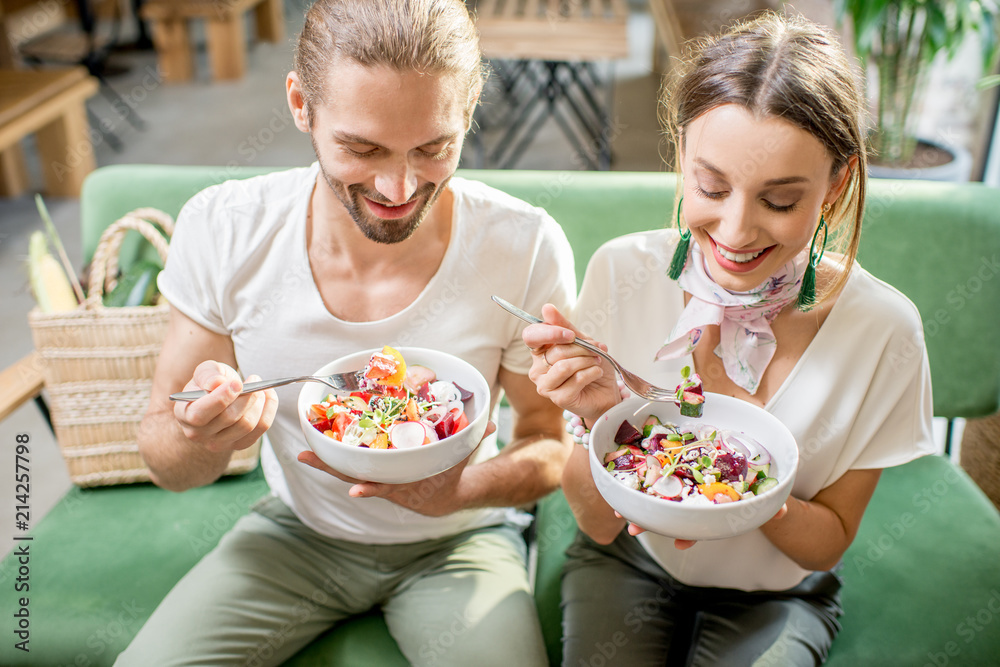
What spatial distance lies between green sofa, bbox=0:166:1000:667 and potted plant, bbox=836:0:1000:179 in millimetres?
1308

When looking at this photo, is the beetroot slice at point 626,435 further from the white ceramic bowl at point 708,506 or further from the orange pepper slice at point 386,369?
the orange pepper slice at point 386,369

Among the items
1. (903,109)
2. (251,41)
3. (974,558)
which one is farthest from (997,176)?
(251,41)

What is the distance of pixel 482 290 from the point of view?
1430mm

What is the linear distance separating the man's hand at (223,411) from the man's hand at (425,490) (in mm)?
83

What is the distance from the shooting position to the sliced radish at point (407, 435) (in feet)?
3.62

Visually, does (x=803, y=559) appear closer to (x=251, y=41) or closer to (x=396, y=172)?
(x=396, y=172)

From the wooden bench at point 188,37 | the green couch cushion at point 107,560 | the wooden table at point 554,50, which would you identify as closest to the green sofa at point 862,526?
the green couch cushion at point 107,560

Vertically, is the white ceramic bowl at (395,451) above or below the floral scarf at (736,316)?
below

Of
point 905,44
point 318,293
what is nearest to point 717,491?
point 318,293

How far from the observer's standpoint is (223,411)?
1.12 metres

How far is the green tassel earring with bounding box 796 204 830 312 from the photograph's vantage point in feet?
4.04

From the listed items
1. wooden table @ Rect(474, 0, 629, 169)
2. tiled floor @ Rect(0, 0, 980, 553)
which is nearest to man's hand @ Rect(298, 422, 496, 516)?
tiled floor @ Rect(0, 0, 980, 553)

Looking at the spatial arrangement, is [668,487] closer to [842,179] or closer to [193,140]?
[842,179]

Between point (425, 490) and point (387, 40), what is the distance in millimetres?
658
